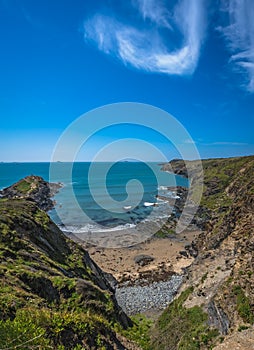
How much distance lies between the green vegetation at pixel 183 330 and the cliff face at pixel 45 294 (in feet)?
8.56

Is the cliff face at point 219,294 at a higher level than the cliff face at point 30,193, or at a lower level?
lower

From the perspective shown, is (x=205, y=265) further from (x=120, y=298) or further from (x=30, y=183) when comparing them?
(x=30, y=183)

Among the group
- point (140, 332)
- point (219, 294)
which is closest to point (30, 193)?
point (140, 332)

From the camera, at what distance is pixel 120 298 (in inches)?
1098

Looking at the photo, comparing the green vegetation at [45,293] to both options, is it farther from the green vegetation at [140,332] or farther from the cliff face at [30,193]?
the cliff face at [30,193]

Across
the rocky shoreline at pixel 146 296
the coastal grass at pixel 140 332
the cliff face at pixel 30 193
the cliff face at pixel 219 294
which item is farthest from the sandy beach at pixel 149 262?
the cliff face at pixel 30 193

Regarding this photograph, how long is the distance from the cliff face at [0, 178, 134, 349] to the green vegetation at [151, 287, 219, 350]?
261 centimetres

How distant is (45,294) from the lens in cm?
1342

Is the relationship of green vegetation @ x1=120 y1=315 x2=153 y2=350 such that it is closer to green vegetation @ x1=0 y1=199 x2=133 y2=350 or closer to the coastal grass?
the coastal grass

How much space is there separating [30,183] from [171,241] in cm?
6280

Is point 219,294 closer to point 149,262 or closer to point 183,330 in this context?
point 183,330

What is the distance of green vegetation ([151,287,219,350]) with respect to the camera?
15.5m

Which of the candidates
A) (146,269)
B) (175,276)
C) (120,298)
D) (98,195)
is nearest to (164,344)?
(120,298)

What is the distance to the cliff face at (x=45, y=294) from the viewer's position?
29.0 feet
